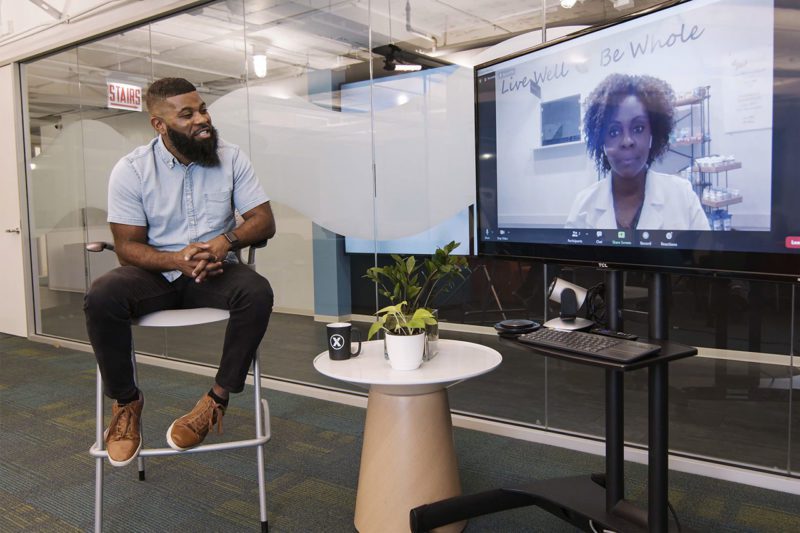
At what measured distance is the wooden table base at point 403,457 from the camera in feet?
5.90

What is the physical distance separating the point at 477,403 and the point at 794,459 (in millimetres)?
A: 1306

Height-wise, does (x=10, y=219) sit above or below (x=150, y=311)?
above

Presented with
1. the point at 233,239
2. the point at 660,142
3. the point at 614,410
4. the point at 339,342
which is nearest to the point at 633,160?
the point at 660,142

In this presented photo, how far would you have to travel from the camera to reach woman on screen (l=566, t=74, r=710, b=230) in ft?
5.00

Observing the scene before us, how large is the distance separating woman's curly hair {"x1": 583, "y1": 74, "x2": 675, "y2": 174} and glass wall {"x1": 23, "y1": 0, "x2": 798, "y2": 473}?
1.62 feet

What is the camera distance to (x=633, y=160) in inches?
63.2

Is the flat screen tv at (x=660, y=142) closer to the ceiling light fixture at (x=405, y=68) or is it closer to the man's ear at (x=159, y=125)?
the ceiling light fixture at (x=405, y=68)

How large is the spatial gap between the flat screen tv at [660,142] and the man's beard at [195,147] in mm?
982

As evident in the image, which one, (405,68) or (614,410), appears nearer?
(614,410)

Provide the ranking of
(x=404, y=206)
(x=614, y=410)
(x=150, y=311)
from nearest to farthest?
(x=614, y=410), (x=150, y=311), (x=404, y=206)

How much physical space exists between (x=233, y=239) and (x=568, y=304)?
1128 mm

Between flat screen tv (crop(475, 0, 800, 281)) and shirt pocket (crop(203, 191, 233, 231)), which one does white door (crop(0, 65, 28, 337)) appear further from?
flat screen tv (crop(475, 0, 800, 281))

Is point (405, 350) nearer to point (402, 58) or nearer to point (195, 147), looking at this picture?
point (195, 147)

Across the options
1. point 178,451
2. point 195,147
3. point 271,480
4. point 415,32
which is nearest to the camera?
point 178,451
